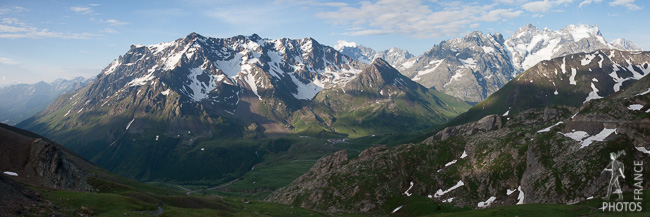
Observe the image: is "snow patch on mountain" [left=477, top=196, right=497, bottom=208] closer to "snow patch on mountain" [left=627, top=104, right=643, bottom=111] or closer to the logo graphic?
the logo graphic

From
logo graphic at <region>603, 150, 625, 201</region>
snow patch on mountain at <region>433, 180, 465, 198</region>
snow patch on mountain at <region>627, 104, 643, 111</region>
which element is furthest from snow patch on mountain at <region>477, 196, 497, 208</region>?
snow patch on mountain at <region>627, 104, 643, 111</region>

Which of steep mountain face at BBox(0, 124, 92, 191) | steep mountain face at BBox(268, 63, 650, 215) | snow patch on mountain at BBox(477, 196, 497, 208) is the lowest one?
snow patch on mountain at BBox(477, 196, 497, 208)

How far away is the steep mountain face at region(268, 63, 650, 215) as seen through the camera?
339 ft

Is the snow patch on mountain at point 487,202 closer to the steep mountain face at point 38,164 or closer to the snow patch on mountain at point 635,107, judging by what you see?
the snow patch on mountain at point 635,107

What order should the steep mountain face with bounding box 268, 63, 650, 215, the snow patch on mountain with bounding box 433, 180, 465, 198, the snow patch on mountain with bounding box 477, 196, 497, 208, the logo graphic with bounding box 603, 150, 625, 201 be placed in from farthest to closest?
the snow patch on mountain with bounding box 433, 180, 465, 198, the snow patch on mountain with bounding box 477, 196, 497, 208, the steep mountain face with bounding box 268, 63, 650, 215, the logo graphic with bounding box 603, 150, 625, 201

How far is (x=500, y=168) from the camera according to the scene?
124688 mm

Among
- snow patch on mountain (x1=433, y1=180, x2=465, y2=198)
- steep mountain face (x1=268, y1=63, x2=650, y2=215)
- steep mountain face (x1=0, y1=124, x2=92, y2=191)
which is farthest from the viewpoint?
snow patch on mountain (x1=433, y1=180, x2=465, y2=198)

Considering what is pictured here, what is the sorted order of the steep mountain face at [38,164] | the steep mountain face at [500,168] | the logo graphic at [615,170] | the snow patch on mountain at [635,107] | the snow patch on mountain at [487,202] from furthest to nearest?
the snow patch on mountain at [635,107], the snow patch on mountain at [487,202], the steep mountain face at [500,168], the steep mountain face at [38,164], the logo graphic at [615,170]

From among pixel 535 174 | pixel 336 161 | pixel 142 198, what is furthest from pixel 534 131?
pixel 142 198

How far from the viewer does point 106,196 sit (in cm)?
7044

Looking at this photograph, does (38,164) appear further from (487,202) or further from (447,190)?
(487,202)

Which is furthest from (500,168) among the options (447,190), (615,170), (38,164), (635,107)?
(38,164)

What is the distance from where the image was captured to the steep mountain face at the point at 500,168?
339 ft

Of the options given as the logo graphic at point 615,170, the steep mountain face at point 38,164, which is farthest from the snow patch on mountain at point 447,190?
the steep mountain face at point 38,164
